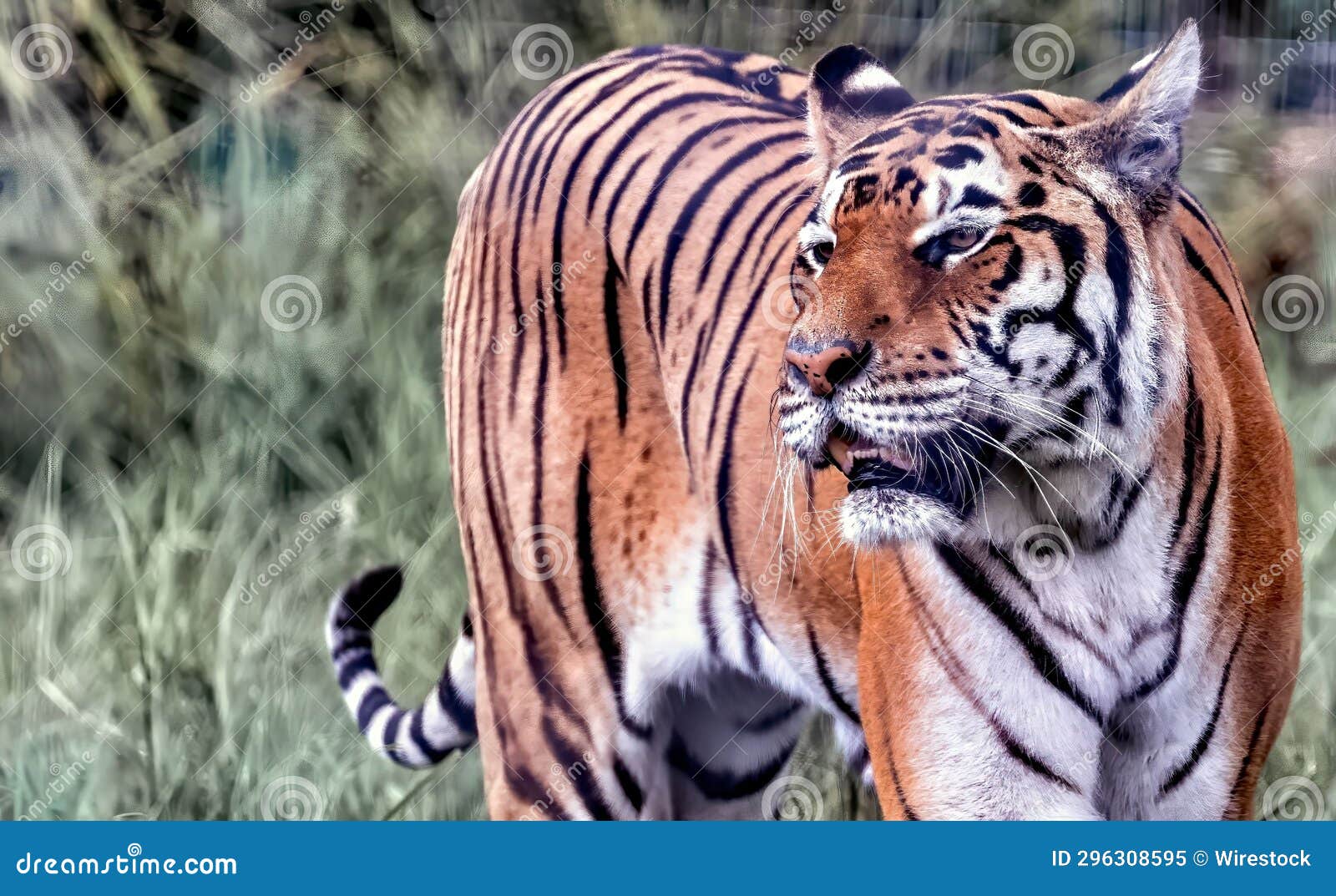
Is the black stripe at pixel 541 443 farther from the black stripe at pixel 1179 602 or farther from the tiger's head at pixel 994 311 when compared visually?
the black stripe at pixel 1179 602

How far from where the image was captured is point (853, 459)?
2.33 meters

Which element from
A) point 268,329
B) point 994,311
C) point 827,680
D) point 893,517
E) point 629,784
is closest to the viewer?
point 994,311

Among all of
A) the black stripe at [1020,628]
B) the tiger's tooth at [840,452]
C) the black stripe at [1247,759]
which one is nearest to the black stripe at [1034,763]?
the black stripe at [1020,628]

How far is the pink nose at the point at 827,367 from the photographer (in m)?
2.22

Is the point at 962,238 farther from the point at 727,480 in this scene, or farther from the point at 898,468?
the point at 727,480

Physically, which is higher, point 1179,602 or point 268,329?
point 1179,602

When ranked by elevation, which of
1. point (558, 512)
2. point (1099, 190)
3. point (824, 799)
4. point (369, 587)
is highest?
point (1099, 190)

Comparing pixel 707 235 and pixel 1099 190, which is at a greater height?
pixel 1099 190

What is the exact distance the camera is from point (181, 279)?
4.55 meters

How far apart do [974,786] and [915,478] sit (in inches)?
20.3

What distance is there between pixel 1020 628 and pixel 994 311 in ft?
1.79

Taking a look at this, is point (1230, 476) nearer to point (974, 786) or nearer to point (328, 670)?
point (974, 786)

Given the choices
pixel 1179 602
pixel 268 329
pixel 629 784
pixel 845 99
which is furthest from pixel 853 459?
pixel 268 329

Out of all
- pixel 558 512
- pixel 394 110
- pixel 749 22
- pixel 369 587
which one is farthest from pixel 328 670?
pixel 749 22
